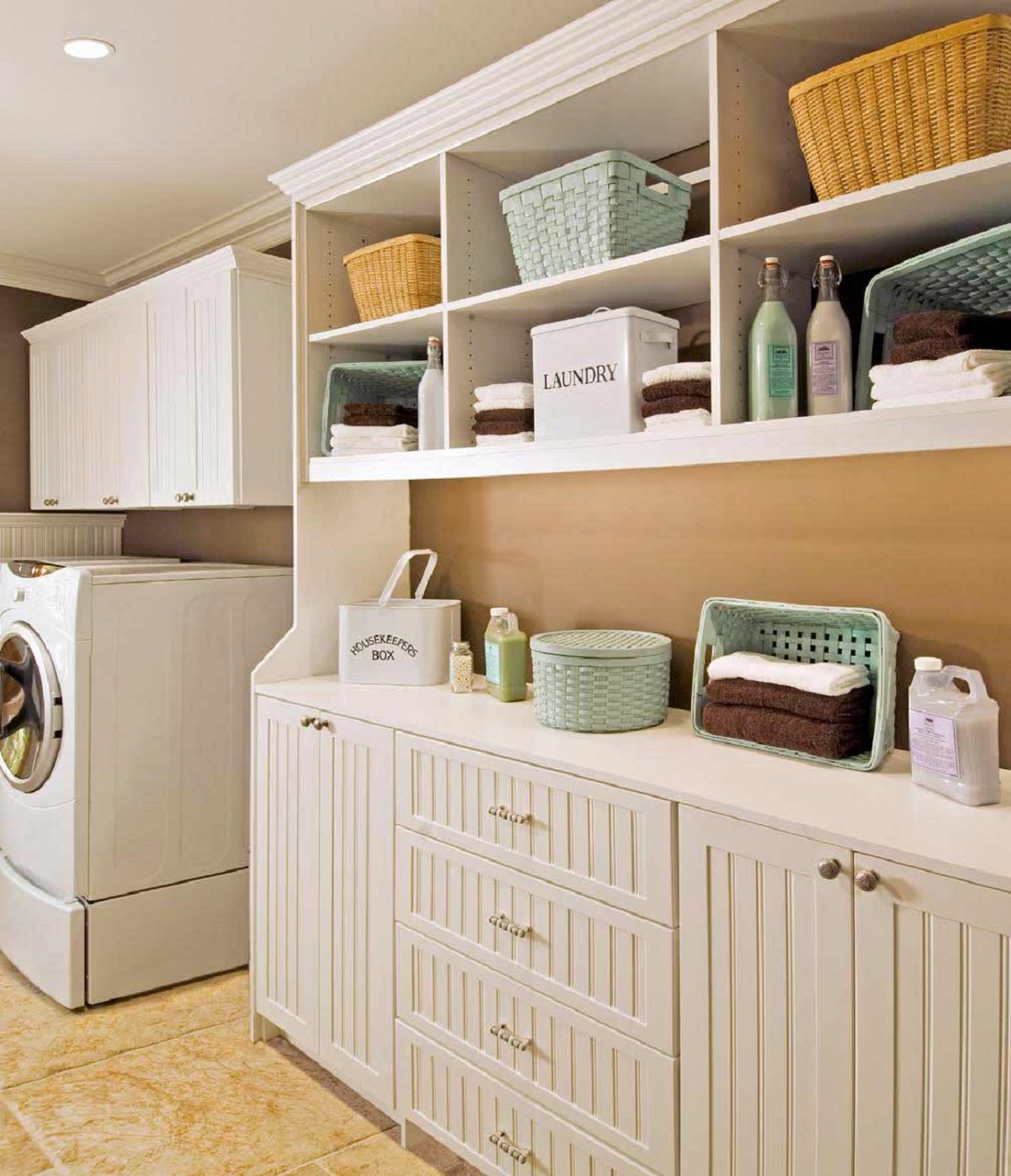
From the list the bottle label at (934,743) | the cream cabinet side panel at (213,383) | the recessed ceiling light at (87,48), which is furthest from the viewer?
the cream cabinet side panel at (213,383)

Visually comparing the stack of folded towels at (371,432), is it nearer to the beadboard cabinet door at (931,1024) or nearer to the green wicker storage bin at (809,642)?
the green wicker storage bin at (809,642)

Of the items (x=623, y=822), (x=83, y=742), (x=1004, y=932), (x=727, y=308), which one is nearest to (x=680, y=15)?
(x=727, y=308)

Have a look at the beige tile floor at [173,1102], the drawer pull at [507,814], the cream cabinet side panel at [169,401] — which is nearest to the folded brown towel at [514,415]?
the drawer pull at [507,814]

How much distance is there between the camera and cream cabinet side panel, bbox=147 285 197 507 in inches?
126

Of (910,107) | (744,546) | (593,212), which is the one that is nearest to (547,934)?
(744,546)

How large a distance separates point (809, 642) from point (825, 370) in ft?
1.84

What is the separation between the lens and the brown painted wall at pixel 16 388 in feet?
13.2

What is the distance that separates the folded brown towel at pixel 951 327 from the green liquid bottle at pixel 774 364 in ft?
0.61

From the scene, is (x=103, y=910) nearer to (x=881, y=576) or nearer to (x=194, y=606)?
(x=194, y=606)

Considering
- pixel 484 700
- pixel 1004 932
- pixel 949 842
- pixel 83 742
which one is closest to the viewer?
pixel 1004 932

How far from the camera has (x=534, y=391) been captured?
208 centimetres

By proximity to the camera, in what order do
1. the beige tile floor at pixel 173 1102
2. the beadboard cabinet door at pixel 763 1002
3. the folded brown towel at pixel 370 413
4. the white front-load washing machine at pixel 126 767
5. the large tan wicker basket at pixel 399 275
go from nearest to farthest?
the beadboard cabinet door at pixel 763 1002 < the beige tile floor at pixel 173 1102 < the large tan wicker basket at pixel 399 275 < the folded brown towel at pixel 370 413 < the white front-load washing machine at pixel 126 767

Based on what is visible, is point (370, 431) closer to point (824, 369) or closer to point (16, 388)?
point (824, 369)

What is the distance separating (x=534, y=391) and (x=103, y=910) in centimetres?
196
